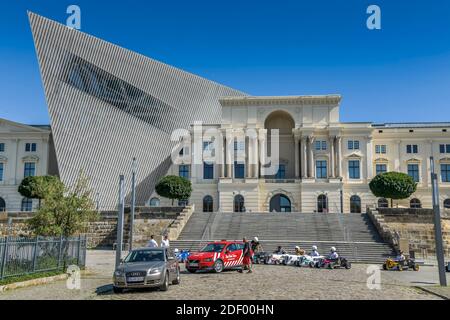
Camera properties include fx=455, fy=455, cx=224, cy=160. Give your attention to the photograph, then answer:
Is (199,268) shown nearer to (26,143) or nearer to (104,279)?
(104,279)

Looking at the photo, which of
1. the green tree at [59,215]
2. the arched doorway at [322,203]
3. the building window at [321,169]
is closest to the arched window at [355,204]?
the arched doorway at [322,203]

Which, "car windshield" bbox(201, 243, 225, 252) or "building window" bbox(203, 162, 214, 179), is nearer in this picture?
"car windshield" bbox(201, 243, 225, 252)

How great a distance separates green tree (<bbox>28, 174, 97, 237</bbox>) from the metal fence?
86 centimetres

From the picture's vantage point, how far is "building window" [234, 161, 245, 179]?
192 feet

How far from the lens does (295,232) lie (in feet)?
120

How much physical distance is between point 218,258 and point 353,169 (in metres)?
40.3

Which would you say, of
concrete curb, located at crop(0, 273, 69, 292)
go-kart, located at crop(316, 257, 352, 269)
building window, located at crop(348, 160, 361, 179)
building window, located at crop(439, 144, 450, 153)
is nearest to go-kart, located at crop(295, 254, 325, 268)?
go-kart, located at crop(316, 257, 352, 269)

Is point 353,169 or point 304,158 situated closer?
point 304,158

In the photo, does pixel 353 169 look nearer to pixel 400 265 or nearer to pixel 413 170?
pixel 413 170

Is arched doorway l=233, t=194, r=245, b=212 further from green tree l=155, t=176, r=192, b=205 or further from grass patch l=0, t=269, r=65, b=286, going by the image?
grass patch l=0, t=269, r=65, b=286

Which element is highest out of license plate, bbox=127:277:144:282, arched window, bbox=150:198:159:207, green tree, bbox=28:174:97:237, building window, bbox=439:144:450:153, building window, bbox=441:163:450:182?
building window, bbox=439:144:450:153

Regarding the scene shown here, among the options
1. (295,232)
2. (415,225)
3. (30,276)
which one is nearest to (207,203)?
(295,232)
